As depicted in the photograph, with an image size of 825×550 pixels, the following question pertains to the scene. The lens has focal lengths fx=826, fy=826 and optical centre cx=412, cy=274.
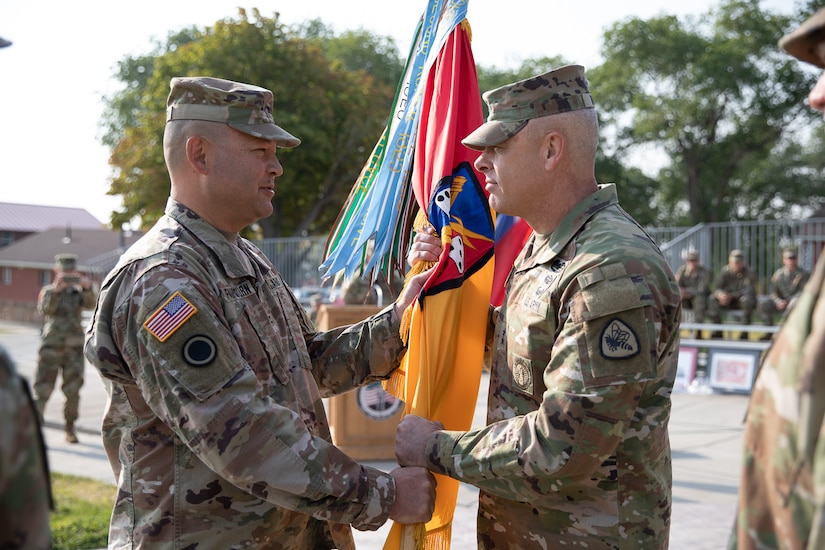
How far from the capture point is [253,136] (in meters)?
2.89

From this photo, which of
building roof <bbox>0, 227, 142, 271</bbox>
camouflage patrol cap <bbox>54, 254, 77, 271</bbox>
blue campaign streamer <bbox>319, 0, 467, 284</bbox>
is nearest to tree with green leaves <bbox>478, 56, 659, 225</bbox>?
building roof <bbox>0, 227, 142, 271</bbox>

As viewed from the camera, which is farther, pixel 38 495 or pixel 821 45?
pixel 821 45

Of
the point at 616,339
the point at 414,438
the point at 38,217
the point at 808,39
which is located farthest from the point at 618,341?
the point at 38,217

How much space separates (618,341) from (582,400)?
20cm

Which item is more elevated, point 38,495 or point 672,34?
point 672,34

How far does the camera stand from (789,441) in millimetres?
1445

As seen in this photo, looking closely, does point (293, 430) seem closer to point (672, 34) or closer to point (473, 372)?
point (473, 372)

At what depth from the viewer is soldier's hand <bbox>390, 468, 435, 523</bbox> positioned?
2.78 meters

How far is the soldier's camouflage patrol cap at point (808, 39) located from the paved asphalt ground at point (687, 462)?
8.50 ft

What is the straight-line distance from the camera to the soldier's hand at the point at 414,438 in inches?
111

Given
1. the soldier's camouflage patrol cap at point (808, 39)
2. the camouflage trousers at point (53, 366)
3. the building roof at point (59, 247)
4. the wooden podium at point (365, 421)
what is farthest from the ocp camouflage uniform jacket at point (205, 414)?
the building roof at point (59, 247)

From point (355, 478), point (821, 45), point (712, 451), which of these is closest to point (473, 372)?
point (355, 478)

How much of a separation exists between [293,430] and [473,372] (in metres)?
0.86

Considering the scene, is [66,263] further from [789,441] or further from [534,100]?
[789,441]
